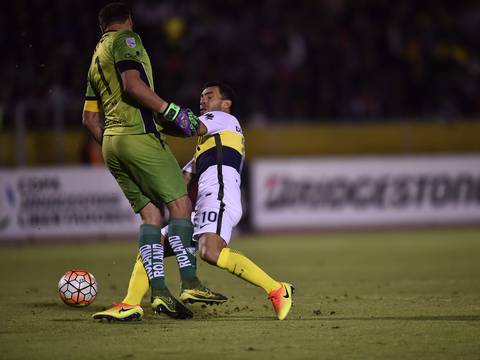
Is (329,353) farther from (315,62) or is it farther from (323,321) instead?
(315,62)

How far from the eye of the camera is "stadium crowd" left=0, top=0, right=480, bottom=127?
18516 millimetres

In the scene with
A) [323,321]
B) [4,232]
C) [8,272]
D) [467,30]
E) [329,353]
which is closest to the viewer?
[329,353]

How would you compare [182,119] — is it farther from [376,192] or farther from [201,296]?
[376,192]

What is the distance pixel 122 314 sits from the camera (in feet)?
24.2

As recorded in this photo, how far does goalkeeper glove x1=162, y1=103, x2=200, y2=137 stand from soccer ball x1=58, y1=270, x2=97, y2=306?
1.85 m

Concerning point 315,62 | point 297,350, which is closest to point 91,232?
point 315,62

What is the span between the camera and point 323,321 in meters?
7.46

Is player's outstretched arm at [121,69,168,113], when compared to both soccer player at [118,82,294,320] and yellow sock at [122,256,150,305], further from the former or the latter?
yellow sock at [122,256,150,305]

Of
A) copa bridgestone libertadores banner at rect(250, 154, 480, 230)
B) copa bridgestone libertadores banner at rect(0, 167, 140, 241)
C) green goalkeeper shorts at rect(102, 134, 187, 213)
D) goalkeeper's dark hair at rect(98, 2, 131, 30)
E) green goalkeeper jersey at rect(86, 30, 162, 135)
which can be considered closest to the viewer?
A: green goalkeeper jersey at rect(86, 30, 162, 135)

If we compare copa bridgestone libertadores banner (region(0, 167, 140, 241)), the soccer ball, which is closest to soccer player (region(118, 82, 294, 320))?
the soccer ball

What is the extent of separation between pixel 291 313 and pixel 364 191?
10.9 m

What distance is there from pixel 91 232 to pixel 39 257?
2.65 meters

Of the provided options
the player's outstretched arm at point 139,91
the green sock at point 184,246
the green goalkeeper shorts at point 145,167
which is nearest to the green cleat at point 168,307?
the green sock at point 184,246

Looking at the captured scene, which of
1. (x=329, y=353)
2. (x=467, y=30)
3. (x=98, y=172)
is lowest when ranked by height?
(x=329, y=353)
